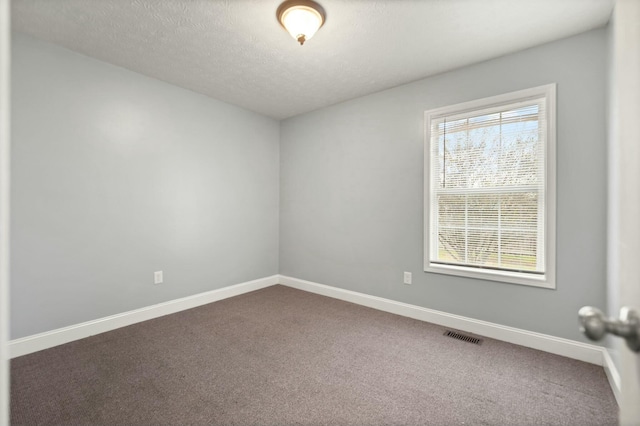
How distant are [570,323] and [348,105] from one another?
313 centimetres

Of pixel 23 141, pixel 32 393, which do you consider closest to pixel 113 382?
pixel 32 393

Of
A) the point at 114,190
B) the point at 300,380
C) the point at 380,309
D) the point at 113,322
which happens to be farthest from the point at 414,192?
the point at 113,322

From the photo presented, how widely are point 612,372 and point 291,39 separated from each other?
3.33 metres

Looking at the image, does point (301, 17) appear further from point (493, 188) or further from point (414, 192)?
point (493, 188)

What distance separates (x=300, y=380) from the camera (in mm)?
2002

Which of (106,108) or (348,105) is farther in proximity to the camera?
(348,105)

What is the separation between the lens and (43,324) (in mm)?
2436

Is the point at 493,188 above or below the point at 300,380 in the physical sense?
above

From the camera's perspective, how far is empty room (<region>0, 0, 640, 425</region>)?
1.93m

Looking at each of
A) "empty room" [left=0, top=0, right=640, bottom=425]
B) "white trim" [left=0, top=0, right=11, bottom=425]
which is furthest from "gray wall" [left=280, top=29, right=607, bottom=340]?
"white trim" [left=0, top=0, right=11, bottom=425]

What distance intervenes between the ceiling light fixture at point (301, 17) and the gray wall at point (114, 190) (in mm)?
1865

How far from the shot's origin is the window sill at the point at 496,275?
242 centimetres

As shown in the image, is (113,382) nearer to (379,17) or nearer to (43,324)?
(43,324)

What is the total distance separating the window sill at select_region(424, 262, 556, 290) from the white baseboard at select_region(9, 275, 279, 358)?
A: 2510 mm
